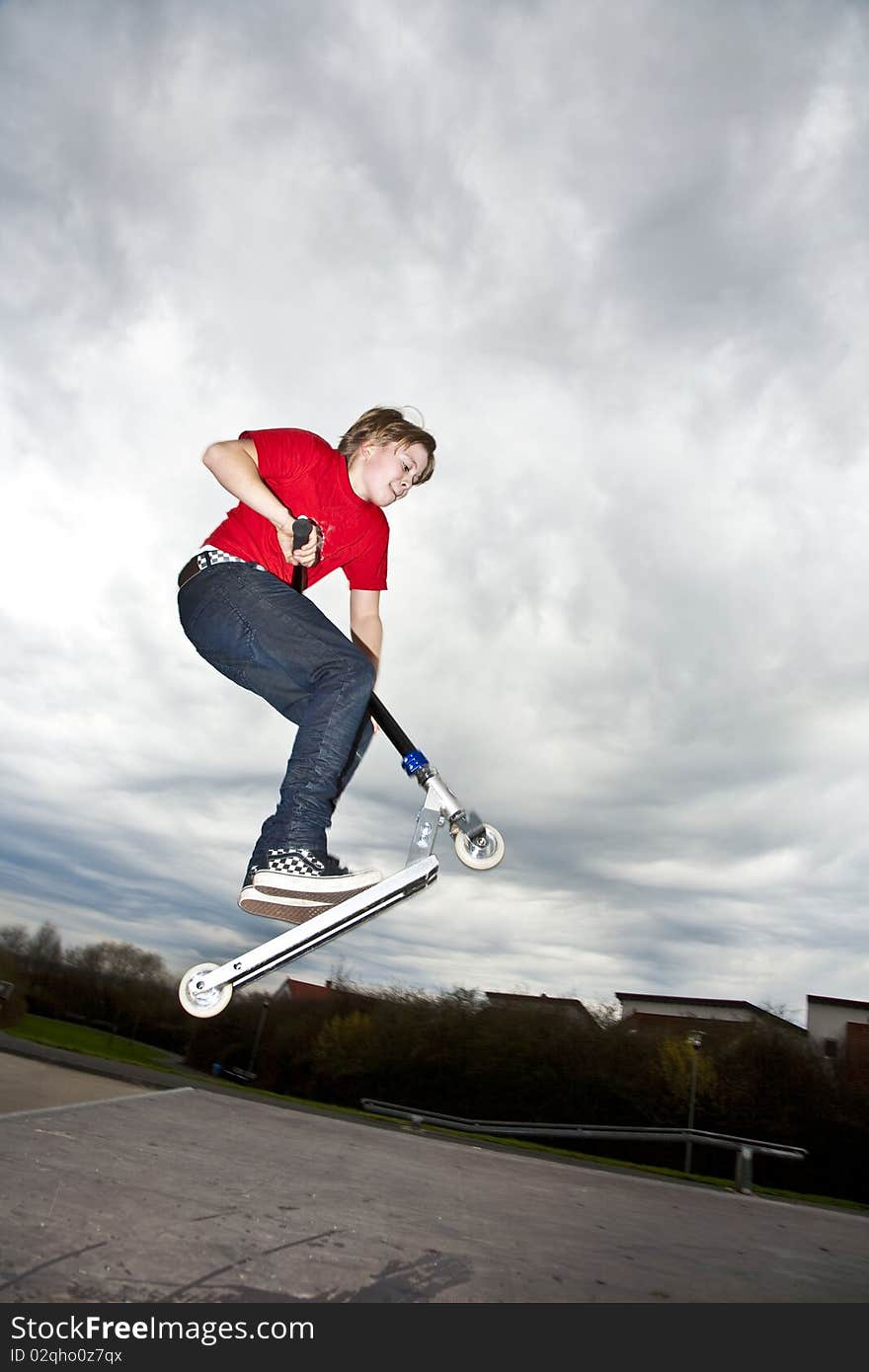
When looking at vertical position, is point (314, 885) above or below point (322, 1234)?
above

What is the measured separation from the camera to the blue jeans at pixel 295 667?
3000 millimetres

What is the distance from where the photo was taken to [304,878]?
2836mm

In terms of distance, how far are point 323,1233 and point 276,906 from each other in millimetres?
1042

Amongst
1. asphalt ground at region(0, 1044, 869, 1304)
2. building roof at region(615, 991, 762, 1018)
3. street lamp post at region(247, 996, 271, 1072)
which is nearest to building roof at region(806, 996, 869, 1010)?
building roof at region(615, 991, 762, 1018)

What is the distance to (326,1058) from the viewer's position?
23.0 m

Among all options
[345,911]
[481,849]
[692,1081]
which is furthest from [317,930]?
[692,1081]

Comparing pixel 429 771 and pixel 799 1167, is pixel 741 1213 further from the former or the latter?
pixel 799 1167

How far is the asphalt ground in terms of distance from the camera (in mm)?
1715

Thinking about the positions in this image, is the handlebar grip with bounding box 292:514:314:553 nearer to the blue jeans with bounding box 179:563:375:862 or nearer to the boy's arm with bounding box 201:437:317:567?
the boy's arm with bounding box 201:437:317:567

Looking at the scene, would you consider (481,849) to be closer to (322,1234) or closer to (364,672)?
(364,672)
